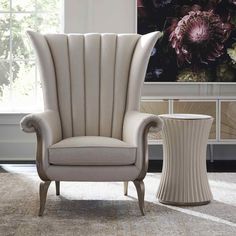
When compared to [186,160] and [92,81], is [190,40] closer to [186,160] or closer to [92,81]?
[92,81]

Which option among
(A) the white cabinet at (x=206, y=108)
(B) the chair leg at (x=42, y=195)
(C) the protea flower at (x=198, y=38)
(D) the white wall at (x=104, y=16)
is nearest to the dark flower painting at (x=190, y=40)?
(C) the protea flower at (x=198, y=38)

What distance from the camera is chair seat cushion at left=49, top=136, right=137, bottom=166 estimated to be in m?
3.16

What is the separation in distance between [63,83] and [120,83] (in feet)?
1.27

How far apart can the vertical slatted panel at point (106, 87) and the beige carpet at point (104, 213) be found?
476mm

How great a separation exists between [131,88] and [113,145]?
2.06 ft

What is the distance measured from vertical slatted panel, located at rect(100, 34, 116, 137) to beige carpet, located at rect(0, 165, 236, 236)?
48 centimetres

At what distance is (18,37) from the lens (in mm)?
5617

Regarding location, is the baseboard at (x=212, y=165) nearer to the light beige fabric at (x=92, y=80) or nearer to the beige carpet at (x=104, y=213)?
the beige carpet at (x=104, y=213)

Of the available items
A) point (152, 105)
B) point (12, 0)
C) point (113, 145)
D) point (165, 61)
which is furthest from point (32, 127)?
point (12, 0)

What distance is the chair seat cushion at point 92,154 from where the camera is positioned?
3.16 metres

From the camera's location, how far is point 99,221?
10.2 ft

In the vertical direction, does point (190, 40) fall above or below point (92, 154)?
above

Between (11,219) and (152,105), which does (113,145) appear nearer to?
(11,219)

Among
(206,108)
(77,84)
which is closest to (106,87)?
(77,84)
